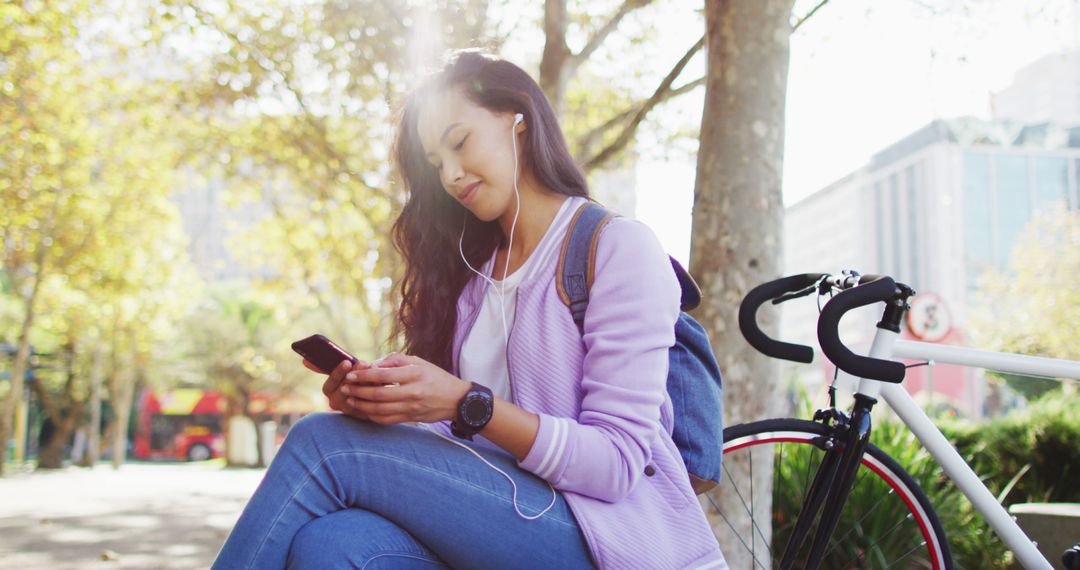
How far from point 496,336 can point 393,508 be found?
0.55 meters

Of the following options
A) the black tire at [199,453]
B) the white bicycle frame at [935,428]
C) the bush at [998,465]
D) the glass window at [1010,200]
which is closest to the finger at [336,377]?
the white bicycle frame at [935,428]

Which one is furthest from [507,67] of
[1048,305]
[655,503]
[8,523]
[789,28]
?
[1048,305]

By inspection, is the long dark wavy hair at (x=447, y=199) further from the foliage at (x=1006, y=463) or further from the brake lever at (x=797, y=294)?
the foliage at (x=1006, y=463)

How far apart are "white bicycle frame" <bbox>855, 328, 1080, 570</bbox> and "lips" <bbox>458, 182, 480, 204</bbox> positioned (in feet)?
3.62

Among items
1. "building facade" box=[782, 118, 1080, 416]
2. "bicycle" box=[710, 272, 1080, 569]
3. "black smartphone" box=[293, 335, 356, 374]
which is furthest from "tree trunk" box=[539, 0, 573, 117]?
"building facade" box=[782, 118, 1080, 416]

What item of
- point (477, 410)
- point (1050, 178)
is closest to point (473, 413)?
point (477, 410)

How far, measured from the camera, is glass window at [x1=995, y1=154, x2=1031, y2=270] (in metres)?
93.8

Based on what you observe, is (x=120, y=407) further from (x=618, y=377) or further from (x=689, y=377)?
(x=618, y=377)

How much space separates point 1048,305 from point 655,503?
34.8 metres

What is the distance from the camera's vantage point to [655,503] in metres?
1.94

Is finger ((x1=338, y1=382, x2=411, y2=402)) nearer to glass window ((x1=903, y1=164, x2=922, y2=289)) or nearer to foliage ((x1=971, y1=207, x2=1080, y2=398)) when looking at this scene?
foliage ((x1=971, y1=207, x2=1080, y2=398))

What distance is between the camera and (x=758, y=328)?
8.55 ft

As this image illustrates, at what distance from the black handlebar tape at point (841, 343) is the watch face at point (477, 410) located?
2.66 ft

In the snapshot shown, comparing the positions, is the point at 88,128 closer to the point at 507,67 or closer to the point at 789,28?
the point at 789,28
